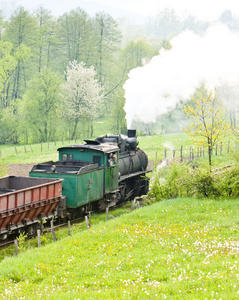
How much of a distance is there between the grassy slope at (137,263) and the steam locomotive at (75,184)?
5.91 feet

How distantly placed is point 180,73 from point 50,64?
40734mm

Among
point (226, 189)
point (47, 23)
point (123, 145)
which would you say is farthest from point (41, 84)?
point (226, 189)

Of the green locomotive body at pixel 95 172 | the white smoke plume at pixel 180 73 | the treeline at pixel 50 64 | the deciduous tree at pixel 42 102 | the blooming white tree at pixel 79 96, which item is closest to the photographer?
the green locomotive body at pixel 95 172

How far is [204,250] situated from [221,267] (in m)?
1.67

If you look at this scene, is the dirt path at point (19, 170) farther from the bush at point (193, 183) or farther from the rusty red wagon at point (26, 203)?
the rusty red wagon at point (26, 203)

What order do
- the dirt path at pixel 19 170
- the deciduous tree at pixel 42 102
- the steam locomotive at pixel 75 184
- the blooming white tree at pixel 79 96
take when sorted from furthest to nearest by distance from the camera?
the blooming white tree at pixel 79 96, the deciduous tree at pixel 42 102, the dirt path at pixel 19 170, the steam locomotive at pixel 75 184

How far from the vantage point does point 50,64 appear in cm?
7044

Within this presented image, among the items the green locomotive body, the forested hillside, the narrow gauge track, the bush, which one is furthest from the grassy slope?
the forested hillside

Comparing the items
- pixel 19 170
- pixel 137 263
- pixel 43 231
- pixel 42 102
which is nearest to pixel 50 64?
pixel 42 102

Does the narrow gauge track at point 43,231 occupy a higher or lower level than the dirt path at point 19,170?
lower

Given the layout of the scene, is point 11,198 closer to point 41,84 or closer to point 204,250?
point 204,250

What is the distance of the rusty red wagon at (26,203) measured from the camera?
523 inches

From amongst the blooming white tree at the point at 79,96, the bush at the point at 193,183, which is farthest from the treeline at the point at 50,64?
the bush at the point at 193,183

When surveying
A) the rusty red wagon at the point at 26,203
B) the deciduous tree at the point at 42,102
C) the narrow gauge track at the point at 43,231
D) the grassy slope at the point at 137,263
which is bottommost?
the narrow gauge track at the point at 43,231
